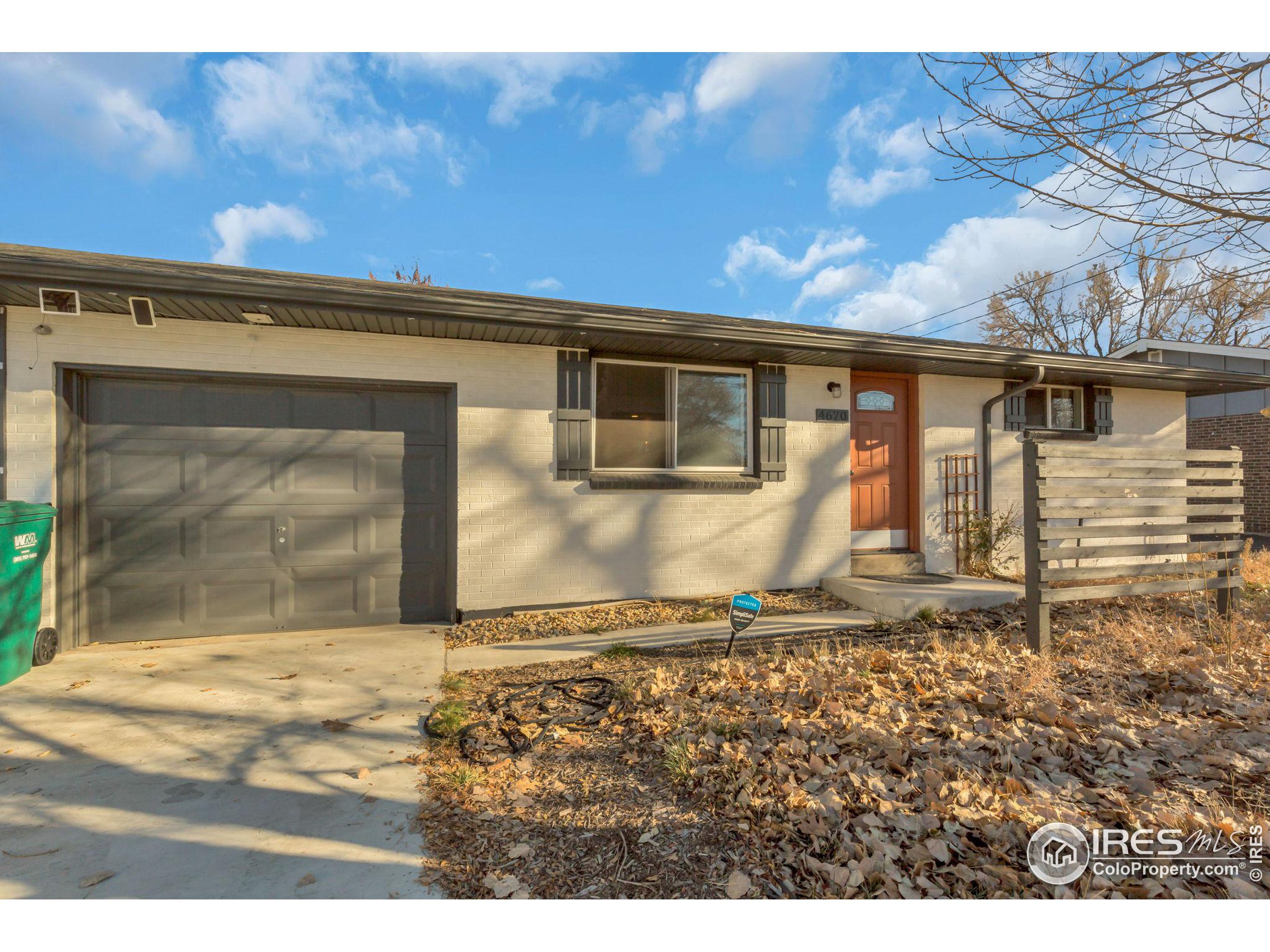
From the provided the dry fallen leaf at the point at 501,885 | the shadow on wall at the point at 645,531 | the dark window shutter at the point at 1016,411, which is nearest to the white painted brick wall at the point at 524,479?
the shadow on wall at the point at 645,531

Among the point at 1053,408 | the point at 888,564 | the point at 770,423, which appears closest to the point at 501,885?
the point at 770,423

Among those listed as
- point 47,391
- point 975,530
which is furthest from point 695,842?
point 975,530

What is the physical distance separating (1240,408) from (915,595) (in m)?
14.4

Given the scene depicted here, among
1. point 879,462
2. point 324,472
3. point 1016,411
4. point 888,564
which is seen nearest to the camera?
point 324,472

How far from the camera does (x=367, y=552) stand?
5.68 meters

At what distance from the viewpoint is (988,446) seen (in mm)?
8000

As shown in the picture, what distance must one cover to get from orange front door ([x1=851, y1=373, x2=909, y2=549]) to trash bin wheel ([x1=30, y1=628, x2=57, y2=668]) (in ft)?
26.6

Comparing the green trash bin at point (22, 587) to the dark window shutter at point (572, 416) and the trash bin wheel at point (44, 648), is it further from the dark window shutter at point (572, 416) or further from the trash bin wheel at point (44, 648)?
the dark window shutter at point (572, 416)

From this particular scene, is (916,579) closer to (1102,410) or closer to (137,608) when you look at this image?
(1102,410)

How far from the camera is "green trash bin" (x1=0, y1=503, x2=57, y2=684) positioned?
399 cm

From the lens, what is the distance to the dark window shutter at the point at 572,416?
608 centimetres

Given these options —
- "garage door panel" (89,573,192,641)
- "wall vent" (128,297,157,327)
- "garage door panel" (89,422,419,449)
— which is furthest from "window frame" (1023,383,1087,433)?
"garage door panel" (89,573,192,641)

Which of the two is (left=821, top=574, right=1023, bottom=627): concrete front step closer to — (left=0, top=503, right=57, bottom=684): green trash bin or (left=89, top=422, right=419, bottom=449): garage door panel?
(left=89, top=422, right=419, bottom=449): garage door panel

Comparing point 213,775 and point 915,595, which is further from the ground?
point 915,595
